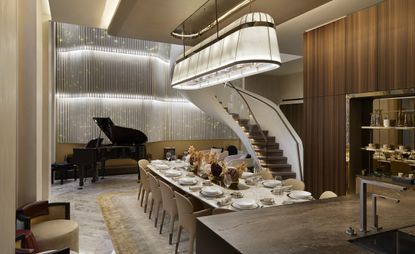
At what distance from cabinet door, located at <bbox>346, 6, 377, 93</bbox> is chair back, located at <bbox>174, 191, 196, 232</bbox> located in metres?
2.88

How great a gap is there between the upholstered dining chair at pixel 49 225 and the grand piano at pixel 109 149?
13.4 feet

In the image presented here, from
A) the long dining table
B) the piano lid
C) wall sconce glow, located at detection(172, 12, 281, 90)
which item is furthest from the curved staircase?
wall sconce glow, located at detection(172, 12, 281, 90)

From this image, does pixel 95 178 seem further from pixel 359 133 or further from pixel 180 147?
pixel 359 133

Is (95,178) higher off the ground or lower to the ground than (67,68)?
lower

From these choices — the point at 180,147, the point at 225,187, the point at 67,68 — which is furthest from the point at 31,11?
the point at 180,147

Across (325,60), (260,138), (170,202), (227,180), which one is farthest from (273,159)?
(170,202)

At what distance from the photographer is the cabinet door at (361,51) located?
3896 mm

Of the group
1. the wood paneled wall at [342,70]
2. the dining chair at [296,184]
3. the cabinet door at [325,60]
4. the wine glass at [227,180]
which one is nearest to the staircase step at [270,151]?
the wood paneled wall at [342,70]

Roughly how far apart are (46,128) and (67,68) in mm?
4091

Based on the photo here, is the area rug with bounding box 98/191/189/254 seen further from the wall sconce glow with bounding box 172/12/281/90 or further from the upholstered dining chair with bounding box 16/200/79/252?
the wall sconce glow with bounding box 172/12/281/90

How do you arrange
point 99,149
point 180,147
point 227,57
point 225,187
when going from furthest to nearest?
1. point 180,147
2. point 99,149
3. point 225,187
4. point 227,57

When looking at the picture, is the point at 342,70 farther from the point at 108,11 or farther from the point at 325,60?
the point at 108,11

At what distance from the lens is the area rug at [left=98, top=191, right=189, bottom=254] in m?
3.67

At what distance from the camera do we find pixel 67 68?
8445mm
